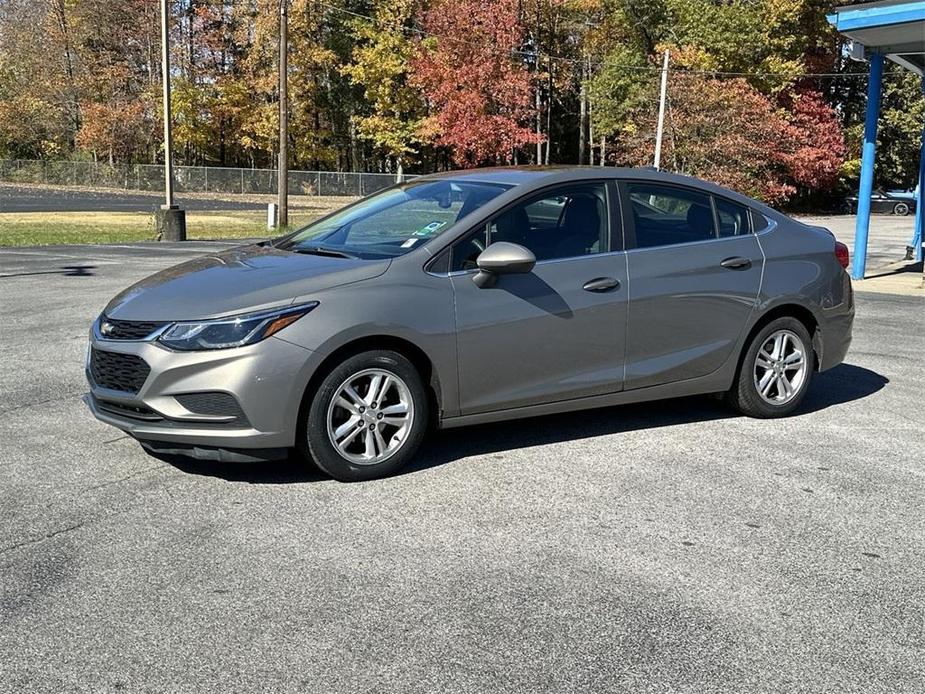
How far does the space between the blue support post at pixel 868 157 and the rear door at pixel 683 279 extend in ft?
35.1

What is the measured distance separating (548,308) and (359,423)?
1260 millimetres

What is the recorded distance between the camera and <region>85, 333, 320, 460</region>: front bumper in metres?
4.42

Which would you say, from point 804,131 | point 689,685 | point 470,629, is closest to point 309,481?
point 470,629

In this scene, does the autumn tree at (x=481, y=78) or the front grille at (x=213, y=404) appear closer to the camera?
the front grille at (x=213, y=404)

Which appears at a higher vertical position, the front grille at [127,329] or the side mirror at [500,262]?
the side mirror at [500,262]

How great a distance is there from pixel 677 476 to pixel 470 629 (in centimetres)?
208

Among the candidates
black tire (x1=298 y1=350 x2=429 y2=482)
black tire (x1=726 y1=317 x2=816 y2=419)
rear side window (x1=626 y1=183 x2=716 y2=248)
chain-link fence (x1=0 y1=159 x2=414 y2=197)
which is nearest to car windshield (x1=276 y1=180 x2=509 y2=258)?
black tire (x1=298 y1=350 x2=429 y2=482)

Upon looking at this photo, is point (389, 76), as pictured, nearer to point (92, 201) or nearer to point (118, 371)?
point (92, 201)

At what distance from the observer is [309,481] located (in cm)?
480

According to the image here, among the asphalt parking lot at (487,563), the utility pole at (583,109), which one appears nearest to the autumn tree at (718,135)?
the utility pole at (583,109)

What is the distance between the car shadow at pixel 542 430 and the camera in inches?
195

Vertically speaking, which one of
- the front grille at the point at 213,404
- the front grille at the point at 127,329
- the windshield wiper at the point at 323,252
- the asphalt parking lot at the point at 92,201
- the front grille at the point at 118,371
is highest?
the windshield wiper at the point at 323,252

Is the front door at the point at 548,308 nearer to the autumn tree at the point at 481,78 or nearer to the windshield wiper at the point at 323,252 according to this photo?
the windshield wiper at the point at 323,252

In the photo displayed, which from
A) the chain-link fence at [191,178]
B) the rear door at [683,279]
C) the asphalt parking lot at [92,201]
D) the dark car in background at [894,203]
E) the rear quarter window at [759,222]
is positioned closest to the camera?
the rear door at [683,279]
